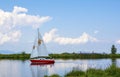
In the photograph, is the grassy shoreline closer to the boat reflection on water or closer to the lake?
the lake

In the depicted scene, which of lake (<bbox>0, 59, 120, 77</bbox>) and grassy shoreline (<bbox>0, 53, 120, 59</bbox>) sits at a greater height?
grassy shoreline (<bbox>0, 53, 120, 59</bbox>)

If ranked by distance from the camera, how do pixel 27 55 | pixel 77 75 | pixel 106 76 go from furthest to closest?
pixel 27 55, pixel 77 75, pixel 106 76

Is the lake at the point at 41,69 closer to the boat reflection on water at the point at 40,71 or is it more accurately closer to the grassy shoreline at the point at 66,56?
the boat reflection on water at the point at 40,71

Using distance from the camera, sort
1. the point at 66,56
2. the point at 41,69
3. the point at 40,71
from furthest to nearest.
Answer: the point at 66,56
the point at 41,69
the point at 40,71

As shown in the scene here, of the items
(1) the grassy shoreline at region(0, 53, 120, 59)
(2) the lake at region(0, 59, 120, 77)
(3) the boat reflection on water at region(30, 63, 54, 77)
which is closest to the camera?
(2) the lake at region(0, 59, 120, 77)

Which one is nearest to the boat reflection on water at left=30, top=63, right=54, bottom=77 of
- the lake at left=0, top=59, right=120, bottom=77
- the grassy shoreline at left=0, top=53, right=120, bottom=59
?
the lake at left=0, top=59, right=120, bottom=77

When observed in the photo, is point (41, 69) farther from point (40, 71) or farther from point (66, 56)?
Result: point (66, 56)

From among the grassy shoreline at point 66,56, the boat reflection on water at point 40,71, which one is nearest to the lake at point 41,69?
the boat reflection on water at point 40,71

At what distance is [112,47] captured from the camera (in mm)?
137500

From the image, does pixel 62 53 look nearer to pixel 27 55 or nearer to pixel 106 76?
pixel 27 55

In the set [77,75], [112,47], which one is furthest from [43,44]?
[77,75]

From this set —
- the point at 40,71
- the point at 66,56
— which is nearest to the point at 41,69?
the point at 40,71

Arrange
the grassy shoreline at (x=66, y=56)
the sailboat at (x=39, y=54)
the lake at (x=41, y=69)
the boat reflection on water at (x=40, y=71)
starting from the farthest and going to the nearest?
1. the grassy shoreline at (x=66, y=56)
2. the sailboat at (x=39, y=54)
3. the boat reflection on water at (x=40, y=71)
4. the lake at (x=41, y=69)

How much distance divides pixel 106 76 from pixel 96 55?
Result: 106 metres
